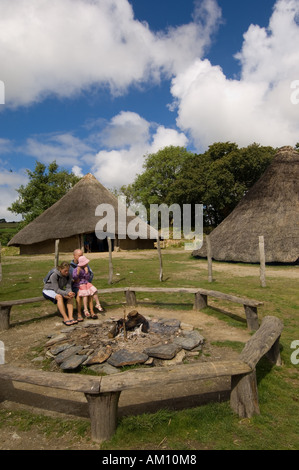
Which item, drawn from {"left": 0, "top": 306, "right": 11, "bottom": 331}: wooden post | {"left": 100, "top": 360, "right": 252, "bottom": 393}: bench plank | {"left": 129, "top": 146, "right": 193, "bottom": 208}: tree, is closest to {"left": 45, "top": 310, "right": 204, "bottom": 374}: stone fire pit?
{"left": 100, "top": 360, "right": 252, "bottom": 393}: bench plank

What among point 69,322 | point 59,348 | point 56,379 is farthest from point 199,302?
point 56,379

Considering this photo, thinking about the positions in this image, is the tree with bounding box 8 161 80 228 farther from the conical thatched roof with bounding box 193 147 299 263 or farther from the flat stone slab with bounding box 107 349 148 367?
the flat stone slab with bounding box 107 349 148 367

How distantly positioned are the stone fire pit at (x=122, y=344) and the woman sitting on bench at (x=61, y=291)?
44 cm

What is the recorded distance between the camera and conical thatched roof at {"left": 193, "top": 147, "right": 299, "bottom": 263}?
14547 millimetres

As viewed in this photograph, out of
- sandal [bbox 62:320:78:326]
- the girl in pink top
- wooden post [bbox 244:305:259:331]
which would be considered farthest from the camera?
the girl in pink top

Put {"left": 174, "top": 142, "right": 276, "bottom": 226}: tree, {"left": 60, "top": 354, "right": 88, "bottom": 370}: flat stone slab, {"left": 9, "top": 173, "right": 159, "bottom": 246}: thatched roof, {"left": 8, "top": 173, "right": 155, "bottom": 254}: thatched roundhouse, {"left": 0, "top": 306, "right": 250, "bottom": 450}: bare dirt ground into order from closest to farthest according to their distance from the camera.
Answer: {"left": 0, "top": 306, "right": 250, "bottom": 450}: bare dirt ground < {"left": 60, "top": 354, "right": 88, "bottom": 370}: flat stone slab < {"left": 9, "top": 173, "right": 159, "bottom": 246}: thatched roof < {"left": 8, "top": 173, "right": 155, "bottom": 254}: thatched roundhouse < {"left": 174, "top": 142, "right": 276, "bottom": 226}: tree

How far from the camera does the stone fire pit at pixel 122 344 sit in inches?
155

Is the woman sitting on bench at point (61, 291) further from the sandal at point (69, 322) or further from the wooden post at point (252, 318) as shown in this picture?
the wooden post at point (252, 318)

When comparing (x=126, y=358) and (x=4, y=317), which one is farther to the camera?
(x=4, y=317)

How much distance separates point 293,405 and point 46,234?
73.3 feet

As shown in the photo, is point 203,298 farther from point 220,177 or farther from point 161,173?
point 161,173

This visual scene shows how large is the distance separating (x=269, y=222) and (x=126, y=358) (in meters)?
14.1

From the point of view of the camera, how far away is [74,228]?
2267 cm
